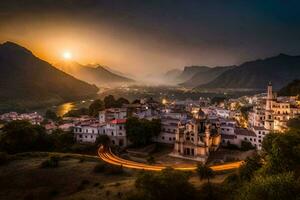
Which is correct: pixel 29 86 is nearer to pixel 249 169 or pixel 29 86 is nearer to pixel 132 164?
pixel 132 164

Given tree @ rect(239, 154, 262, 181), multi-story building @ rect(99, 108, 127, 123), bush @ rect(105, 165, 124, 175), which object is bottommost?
bush @ rect(105, 165, 124, 175)

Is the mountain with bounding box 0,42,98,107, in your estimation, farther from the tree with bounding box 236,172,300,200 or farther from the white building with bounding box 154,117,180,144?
the tree with bounding box 236,172,300,200

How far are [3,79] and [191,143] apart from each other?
504ft

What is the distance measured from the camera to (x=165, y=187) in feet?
81.0

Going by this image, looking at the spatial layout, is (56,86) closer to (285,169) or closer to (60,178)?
(60,178)

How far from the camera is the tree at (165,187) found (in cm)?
2447

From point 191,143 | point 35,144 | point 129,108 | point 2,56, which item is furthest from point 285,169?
point 2,56

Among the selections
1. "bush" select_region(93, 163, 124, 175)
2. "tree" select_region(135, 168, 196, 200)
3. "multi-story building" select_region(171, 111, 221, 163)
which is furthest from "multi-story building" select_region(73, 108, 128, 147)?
"tree" select_region(135, 168, 196, 200)

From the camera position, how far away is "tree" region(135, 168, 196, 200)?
24469 millimetres

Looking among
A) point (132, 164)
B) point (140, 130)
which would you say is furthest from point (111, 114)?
point (132, 164)

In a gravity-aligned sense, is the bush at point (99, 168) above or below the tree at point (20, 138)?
below

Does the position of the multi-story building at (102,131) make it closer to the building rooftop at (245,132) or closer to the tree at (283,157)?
the building rooftop at (245,132)

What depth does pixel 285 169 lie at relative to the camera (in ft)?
84.6

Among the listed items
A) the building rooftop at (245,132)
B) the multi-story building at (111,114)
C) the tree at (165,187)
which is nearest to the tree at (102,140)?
the multi-story building at (111,114)
